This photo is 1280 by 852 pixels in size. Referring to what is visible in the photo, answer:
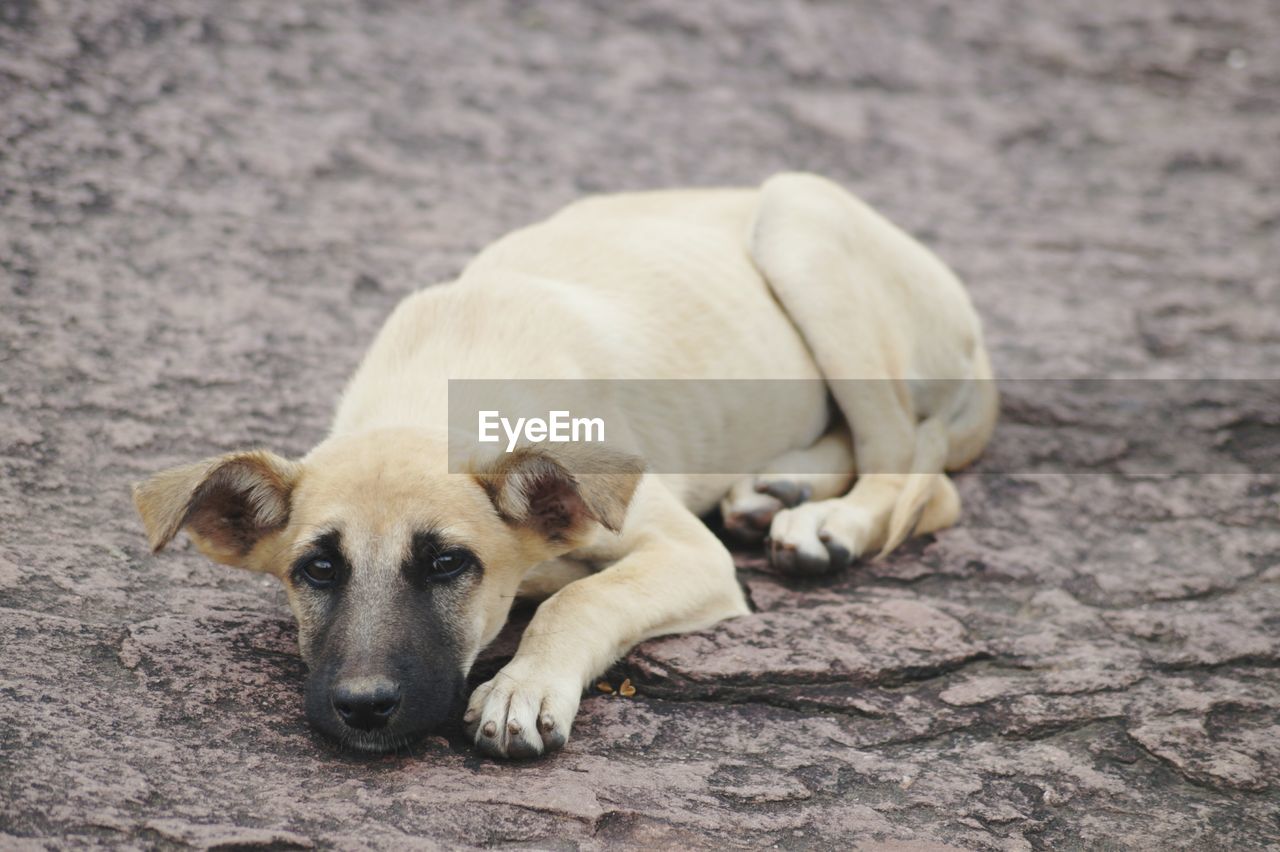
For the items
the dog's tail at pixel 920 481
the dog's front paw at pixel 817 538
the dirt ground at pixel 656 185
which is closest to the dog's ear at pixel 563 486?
the dirt ground at pixel 656 185

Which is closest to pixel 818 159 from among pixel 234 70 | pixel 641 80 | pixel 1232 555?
pixel 641 80

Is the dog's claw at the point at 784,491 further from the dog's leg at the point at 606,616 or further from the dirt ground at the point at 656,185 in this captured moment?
the dog's leg at the point at 606,616

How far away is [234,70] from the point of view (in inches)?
312

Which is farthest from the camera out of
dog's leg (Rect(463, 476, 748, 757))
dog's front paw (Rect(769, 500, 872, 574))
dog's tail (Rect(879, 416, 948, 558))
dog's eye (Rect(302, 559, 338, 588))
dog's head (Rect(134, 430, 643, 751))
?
dog's tail (Rect(879, 416, 948, 558))

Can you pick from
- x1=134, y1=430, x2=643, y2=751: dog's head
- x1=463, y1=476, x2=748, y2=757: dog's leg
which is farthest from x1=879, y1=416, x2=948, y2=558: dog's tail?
x1=134, y1=430, x2=643, y2=751: dog's head

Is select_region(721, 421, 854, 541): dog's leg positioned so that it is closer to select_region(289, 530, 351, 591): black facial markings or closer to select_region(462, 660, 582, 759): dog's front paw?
select_region(462, 660, 582, 759): dog's front paw

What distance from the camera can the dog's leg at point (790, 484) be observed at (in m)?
5.29

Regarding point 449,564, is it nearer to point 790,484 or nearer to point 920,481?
point 790,484

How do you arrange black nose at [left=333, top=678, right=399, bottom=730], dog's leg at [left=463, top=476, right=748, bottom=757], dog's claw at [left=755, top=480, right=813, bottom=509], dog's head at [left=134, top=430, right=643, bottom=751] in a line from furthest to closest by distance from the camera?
dog's claw at [left=755, top=480, right=813, bottom=509], dog's leg at [left=463, top=476, right=748, bottom=757], dog's head at [left=134, top=430, right=643, bottom=751], black nose at [left=333, top=678, right=399, bottom=730]

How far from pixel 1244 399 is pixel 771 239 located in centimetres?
283

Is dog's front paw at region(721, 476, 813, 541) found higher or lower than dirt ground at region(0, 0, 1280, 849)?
lower

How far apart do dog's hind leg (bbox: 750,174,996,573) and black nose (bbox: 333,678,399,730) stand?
2.05 m

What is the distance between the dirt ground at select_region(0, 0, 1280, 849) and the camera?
11.3 ft

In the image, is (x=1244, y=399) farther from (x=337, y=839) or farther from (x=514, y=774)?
(x=337, y=839)
